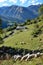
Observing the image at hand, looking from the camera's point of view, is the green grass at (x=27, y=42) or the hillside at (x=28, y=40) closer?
the green grass at (x=27, y=42)

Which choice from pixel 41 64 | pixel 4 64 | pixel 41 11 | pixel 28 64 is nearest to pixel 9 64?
pixel 4 64

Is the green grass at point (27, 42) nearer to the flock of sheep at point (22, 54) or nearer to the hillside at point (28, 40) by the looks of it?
the hillside at point (28, 40)

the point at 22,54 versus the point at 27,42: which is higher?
the point at 22,54

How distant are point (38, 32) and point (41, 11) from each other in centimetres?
7258

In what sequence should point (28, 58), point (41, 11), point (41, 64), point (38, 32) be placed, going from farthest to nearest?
point (41, 11) < point (38, 32) < point (28, 58) < point (41, 64)

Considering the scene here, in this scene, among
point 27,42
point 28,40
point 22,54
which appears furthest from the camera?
point 28,40

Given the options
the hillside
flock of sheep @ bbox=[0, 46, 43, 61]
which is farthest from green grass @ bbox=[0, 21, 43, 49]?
flock of sheep @ bbox=[0, 46, 43, 61]

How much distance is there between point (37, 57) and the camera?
21.5 meters

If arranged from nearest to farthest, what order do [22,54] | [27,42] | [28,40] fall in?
[22,54] < [27,42] < [28,40]

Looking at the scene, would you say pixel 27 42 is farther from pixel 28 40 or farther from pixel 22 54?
pixel 22 54

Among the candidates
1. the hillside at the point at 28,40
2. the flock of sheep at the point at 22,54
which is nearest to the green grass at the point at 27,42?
the hillside at the point at 28,40

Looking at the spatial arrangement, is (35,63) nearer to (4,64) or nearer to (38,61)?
(38,61)

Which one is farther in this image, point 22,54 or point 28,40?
point 28,40

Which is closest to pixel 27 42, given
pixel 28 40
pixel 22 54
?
pixel 28 40
